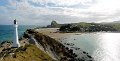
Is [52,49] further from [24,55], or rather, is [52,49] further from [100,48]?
[100,48]

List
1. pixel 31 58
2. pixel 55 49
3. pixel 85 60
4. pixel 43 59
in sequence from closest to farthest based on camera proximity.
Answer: pixel 31 58 → pixel 43 59 → pixel 55 49 → pixel 85 60

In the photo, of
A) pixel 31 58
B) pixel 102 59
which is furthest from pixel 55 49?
pixel 31 58

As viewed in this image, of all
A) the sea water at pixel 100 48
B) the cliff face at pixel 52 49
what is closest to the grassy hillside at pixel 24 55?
the cliff face at pixel 52 49

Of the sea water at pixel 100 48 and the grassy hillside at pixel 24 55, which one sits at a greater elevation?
the grassy hillside at pixel 24 55

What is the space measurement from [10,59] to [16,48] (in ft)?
24.6

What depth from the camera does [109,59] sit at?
69.4 m

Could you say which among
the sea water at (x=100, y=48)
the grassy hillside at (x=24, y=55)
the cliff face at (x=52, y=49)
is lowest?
the sea water at (x=100, y=48)

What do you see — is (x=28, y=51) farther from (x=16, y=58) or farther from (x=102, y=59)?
(x=102, y=59)

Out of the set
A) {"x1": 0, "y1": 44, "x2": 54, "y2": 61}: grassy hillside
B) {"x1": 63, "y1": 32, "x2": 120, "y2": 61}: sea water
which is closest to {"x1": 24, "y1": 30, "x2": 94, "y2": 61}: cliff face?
{"x1": 63, "y1": 32, "x2": 120, "y2": 61}: sea water

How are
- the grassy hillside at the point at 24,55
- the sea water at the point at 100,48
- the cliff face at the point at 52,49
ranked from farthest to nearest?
the sea water at the point at 100,48 → the cliff face at the point at 52,49 → the grassy hillside at the point at 24,55

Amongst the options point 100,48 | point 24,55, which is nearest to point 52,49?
point 24,55

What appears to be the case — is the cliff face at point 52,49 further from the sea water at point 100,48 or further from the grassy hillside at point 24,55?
the grassy hillside at point 24,55

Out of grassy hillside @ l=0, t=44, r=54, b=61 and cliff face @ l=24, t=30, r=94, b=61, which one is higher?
grassy hillside @ l=0, t=44, r=54, b=61

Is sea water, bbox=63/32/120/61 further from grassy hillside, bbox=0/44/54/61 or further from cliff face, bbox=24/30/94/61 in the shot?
grassy hillside, bbox=0/44/54/61
